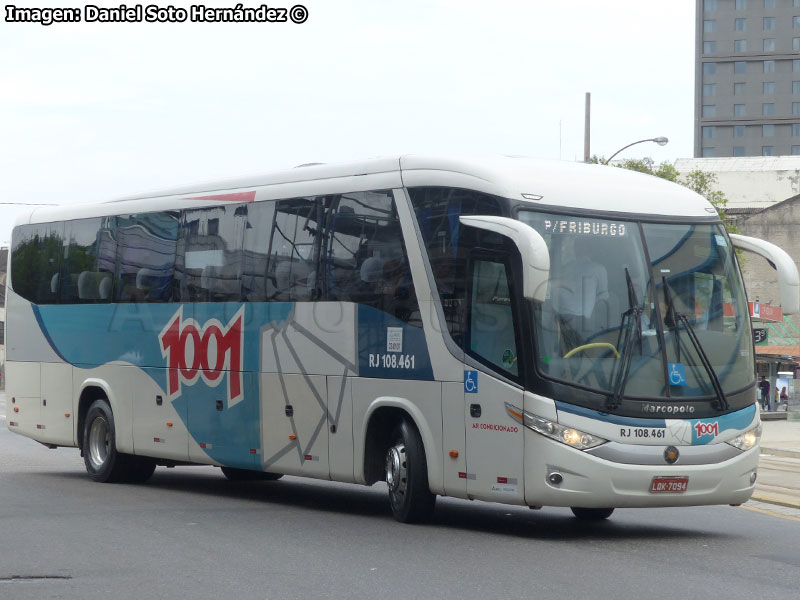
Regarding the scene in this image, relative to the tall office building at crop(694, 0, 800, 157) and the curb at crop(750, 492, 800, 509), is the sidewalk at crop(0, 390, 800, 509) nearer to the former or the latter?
the curb at crop(750, 492, 800, 509)

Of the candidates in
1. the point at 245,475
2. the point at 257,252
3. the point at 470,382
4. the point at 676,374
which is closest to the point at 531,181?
the point at 470,382

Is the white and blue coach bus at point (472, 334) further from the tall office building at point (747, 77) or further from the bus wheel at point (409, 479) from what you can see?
the tall office building at point (747, 77)

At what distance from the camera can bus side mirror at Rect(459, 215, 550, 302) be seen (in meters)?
10.5

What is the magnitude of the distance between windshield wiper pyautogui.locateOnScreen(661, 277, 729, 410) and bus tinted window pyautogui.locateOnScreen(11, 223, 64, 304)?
9890mm

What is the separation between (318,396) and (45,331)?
640cm

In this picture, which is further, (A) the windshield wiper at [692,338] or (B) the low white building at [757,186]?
(B) the low white building at [757,186]

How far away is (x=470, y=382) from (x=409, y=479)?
118 cm

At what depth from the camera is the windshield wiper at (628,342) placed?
11047 mm

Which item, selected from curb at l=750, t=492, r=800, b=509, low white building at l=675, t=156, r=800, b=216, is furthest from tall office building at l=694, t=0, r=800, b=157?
curb at l=750, t=492, r=800, b=509

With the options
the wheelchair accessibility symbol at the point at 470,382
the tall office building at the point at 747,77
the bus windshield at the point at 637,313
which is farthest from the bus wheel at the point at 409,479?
the tall office building at the point at 747,77

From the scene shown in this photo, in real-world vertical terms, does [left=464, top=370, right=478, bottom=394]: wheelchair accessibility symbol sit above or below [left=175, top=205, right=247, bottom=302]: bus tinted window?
below

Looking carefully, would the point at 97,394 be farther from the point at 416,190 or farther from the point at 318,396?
the point at 416,190

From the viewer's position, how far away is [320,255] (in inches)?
535

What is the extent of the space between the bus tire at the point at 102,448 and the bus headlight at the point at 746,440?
28.1 feet
